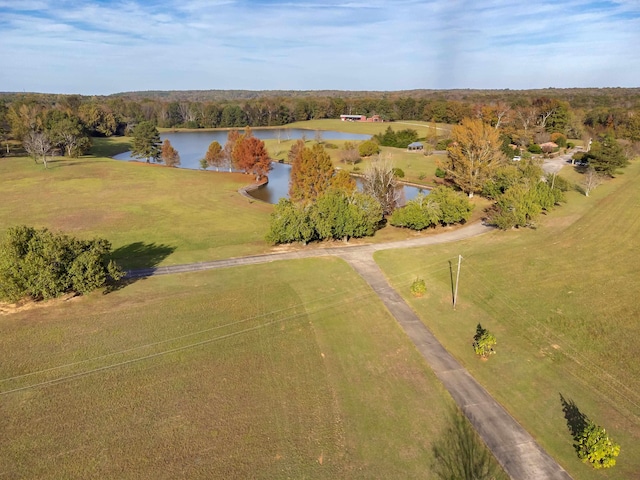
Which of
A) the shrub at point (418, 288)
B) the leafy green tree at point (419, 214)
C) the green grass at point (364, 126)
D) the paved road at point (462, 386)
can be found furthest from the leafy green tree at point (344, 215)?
the green grass at point (364, 126)

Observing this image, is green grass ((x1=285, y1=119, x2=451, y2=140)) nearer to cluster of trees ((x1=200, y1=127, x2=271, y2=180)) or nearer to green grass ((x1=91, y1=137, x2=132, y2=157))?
green grass ((x1=91, y1=137, x2=132, y2=157))

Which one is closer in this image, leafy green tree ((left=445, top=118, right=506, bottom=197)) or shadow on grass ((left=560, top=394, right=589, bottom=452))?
shadow on grass ((left=560, top=394, right=589, bottom=452))

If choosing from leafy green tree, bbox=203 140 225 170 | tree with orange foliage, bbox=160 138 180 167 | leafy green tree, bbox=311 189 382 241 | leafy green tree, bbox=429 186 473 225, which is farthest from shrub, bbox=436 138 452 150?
leafy green tree, bbox=311 189 382 241

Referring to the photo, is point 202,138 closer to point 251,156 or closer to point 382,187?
point 251,156

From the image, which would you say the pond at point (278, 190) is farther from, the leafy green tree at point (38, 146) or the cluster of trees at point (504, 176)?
the leafy green tree at point (38, 146)

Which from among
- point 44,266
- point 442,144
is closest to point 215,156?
point 442,144
